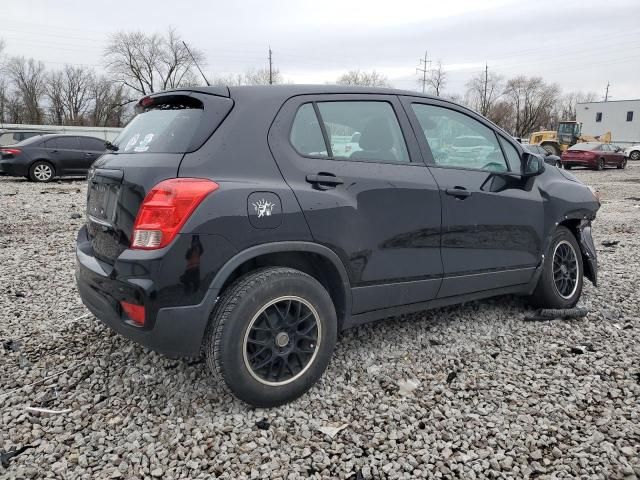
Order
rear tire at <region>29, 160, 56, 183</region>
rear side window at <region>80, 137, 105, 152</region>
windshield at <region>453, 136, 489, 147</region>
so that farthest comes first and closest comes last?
rear side window at <region>80, 137, 105, 152</region>, rear tire at <region>29, 160, 56, 183</region>, windshield at <region>453, 136, 489, 147</region>

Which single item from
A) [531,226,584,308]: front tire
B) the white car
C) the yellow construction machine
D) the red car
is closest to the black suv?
[531,226,584,308]: front tire

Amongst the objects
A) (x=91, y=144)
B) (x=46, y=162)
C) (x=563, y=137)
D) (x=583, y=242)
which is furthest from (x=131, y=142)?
(x=563, y=137)

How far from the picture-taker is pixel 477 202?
135 inches

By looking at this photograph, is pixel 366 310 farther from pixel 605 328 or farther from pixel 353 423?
pixel 605 328

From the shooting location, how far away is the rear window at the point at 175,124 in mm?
2580

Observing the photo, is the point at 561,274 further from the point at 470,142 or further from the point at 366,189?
the point at 366,189

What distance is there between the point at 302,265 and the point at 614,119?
6484 cm

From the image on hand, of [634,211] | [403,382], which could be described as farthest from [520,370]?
[634,211]

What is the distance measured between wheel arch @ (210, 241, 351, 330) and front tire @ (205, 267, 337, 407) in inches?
3.0

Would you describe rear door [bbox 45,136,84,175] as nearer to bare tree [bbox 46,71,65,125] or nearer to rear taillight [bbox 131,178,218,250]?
rear taillight [bbox 131,178,218,250]

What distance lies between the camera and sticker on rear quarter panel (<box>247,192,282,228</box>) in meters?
2.49

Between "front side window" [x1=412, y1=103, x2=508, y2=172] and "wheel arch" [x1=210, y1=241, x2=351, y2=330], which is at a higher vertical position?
"front side window" [x1=412, y1=103, x2=508, y2=172]

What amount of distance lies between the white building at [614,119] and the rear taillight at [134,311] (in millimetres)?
62626

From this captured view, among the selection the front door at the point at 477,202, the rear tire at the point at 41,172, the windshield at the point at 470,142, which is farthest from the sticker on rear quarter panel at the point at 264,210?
the rear tire at the point at 41,172
